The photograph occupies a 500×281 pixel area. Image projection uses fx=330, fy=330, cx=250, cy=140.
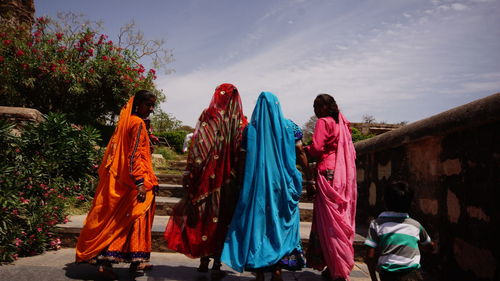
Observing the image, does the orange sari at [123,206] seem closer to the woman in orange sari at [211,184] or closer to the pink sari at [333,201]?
the woman in orange sari at [211,184]

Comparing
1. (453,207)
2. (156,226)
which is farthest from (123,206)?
(453,207)

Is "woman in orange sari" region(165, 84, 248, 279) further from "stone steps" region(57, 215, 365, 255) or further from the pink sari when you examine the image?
the pink sari

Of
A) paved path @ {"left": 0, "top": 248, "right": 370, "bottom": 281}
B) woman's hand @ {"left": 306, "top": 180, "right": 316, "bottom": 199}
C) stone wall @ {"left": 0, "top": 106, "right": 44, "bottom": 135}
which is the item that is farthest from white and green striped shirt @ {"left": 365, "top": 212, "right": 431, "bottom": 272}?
stone wall @ {"left": 0, "top": 106, "right": 44, "bottom": 135}

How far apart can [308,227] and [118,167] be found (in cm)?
266

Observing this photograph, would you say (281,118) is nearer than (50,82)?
Yes

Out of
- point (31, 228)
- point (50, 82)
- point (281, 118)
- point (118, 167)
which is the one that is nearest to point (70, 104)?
point (50, 82)

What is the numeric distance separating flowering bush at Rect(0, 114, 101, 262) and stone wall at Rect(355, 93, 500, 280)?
3.89 m

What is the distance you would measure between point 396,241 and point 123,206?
2226 millimetres

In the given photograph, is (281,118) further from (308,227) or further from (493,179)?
(308,227)

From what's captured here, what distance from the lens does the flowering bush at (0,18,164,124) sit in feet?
31.1

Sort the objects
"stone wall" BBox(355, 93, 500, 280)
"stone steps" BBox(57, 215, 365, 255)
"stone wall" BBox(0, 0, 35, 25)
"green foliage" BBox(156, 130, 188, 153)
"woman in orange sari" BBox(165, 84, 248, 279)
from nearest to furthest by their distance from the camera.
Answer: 1. "stone wall" BBox(355, 93, 500, 280)
2. "woman in orange sari" BBox(165, 84, 248, 279)
3. "stone steps" BBox(57, 215, 365, 255)
4. "stone wall" BBox(0, 0, 35, 25)
5. "green foliage" BBox(156, 130, 188, 153)

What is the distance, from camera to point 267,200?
2865 millimetres

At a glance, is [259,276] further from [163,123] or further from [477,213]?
[163,123]

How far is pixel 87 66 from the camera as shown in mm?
10258
